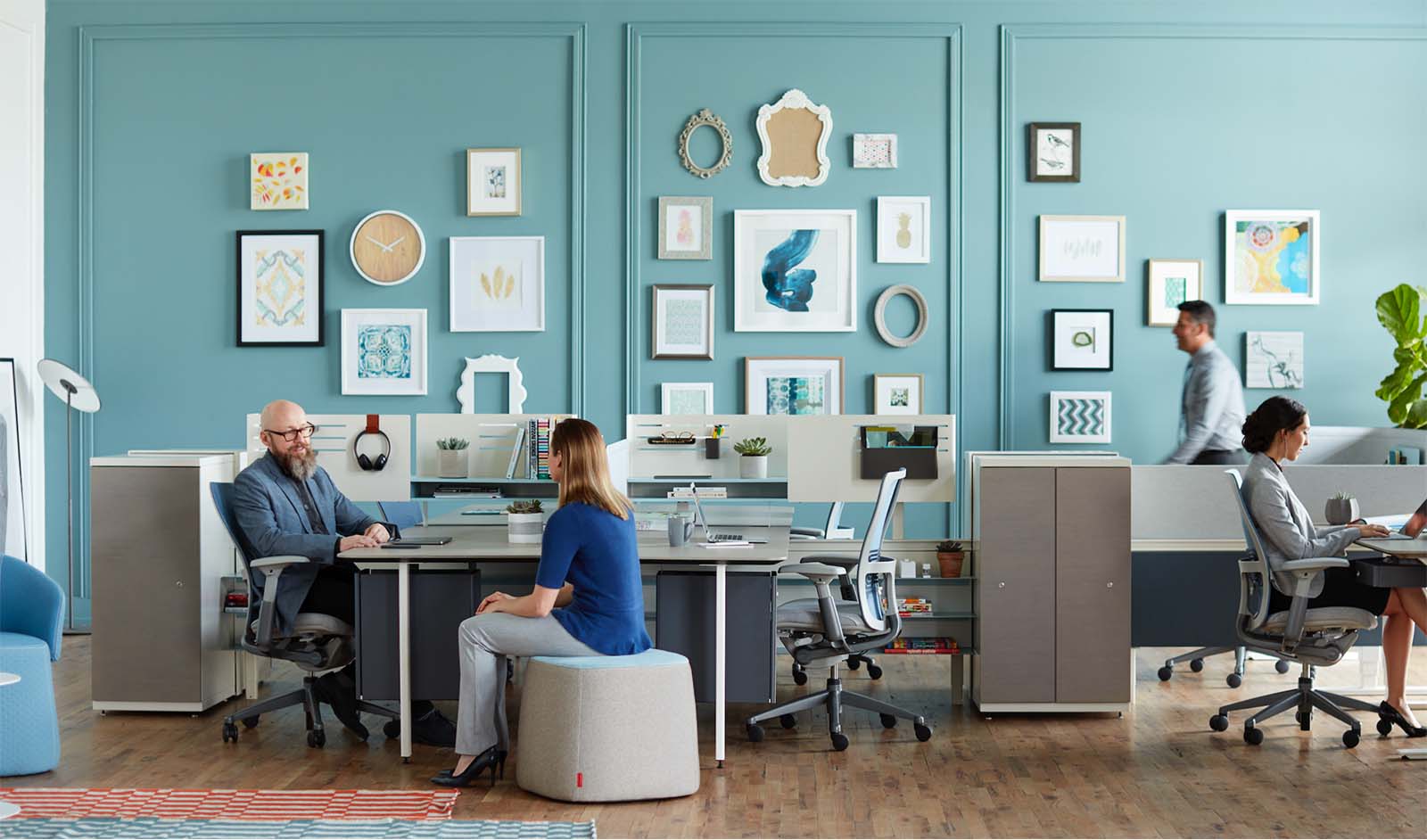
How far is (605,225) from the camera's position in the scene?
668 cm

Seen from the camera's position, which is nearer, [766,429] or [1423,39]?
[766,429]

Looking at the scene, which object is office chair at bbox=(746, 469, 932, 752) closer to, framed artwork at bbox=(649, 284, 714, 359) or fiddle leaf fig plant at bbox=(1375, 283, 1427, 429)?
framed artwork at bbox=(649, 284, 714, 359)

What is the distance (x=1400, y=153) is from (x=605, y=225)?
4221mm

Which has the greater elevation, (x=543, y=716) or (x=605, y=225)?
(x=605, y=225)

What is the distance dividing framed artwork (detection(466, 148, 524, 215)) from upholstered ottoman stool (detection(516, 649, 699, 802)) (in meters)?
3.47

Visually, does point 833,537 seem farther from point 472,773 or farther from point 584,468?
point 472,773

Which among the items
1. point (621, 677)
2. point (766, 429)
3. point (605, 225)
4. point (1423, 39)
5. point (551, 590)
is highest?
point (1423, 39)

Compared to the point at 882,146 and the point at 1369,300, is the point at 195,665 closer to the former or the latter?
the point at 882,146

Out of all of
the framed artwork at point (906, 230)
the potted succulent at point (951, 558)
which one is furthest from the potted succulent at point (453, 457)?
the framed artwork at point (906, 230)

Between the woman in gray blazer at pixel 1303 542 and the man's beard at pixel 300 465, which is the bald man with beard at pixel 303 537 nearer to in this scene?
the man's beard at pixel 300 465

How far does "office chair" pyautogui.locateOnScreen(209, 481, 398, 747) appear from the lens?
437 cm

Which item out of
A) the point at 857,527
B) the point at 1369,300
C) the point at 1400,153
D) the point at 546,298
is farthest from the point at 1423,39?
the point at 546,298

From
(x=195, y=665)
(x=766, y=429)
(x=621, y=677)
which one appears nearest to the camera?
(x=621, y=677)

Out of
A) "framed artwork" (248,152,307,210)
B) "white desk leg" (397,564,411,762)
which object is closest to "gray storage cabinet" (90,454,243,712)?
"white desk leg" (397,564,411,762)
